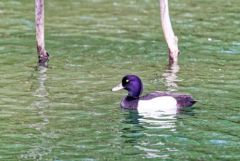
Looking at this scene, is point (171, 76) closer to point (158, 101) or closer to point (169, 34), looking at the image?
point (169, 34)

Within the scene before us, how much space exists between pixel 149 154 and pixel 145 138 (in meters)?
0.99

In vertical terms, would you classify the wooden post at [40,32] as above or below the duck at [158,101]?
above

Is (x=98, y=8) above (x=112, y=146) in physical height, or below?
above

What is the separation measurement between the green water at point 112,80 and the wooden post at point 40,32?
24cm

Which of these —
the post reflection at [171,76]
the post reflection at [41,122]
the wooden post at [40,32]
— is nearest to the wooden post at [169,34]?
the post reflection at [171,76]

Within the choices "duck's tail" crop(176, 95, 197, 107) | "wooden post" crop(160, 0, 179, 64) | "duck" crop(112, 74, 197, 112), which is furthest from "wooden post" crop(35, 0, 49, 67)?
"duck's tail" crop(176, 95, 197, 107)

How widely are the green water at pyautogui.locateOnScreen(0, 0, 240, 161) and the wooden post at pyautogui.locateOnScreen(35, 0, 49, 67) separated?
0.78 feet

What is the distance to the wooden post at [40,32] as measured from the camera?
2133 cm

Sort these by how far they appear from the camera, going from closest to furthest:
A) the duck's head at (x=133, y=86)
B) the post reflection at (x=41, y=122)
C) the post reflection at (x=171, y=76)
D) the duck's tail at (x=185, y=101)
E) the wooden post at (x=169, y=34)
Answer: the post reflection at (x=41, y=122)
the duck's tail at (x=185, y=101)
the duck's head at (x=133, y=86)
the post reflection at (x=171, y=76)
the wooden post at (x=169, y=34)

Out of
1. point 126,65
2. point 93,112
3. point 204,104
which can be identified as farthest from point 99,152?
point 126,65

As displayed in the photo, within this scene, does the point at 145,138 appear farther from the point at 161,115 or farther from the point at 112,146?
the point at 161,115

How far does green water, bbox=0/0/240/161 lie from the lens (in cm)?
1520

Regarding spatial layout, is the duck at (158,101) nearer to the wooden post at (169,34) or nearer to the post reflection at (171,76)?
the post reflection at (171,76)

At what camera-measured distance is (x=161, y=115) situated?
17453mm
